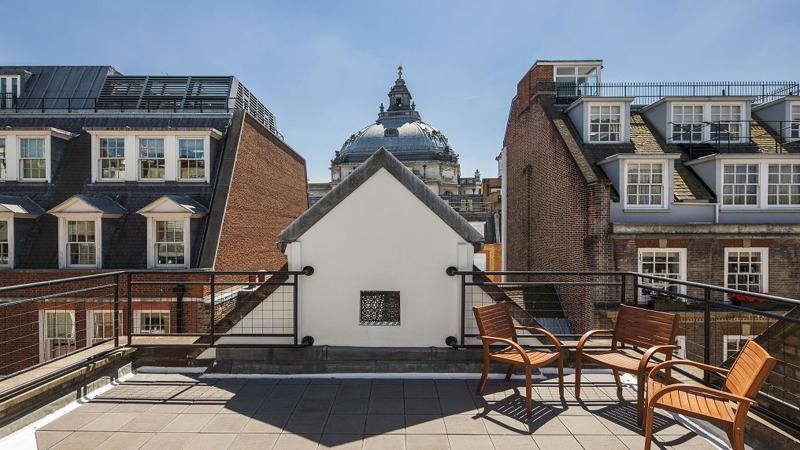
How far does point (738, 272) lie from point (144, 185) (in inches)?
884

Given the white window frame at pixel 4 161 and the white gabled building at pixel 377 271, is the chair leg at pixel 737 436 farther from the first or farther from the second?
the white window frame at pixel 4 161

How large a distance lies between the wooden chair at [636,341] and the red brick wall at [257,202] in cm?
1380

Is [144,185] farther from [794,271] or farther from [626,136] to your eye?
[794,271]

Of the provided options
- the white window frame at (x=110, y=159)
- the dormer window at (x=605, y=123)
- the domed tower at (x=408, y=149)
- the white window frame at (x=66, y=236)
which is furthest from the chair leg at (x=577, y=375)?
the domed tower at (x=408, y=149)

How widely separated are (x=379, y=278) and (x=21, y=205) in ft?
56.9

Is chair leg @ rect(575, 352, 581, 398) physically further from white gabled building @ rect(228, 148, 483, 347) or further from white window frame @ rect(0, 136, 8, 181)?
white window frame @ rect(0, 136, 8, 181)

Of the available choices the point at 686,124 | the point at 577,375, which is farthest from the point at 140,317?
the point at 686,124

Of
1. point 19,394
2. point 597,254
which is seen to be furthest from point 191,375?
point 597,254

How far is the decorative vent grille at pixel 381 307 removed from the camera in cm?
593

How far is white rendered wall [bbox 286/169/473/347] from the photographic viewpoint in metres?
5.89

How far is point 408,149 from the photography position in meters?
86.2

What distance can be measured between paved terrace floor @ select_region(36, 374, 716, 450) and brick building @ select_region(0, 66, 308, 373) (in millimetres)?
10708

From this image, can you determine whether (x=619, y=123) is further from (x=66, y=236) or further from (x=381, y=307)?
(x=66, y=236)

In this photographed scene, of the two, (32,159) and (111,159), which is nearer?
(111,159)
